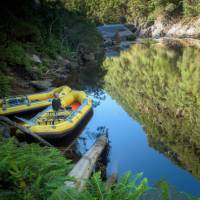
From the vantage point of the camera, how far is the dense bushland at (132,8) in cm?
6950

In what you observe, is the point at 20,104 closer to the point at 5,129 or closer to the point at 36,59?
the point at 5,129

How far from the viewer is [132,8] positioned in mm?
90438

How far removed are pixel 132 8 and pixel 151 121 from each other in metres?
79.1

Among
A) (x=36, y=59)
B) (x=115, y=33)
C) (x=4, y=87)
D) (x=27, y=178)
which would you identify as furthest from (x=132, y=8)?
(x=27, y=178)

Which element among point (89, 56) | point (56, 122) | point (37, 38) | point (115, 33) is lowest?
point (115, 33)

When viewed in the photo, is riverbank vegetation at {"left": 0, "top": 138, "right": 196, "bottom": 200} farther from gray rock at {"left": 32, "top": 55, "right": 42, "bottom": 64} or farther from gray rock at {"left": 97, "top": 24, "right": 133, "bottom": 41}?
gray rock at {"left": 97, "top": 24, "right": 133, "bottom": 41}

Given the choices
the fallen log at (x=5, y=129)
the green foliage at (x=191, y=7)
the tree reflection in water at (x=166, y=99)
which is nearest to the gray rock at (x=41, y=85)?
the tree reflection in water at (x=166, y=99)

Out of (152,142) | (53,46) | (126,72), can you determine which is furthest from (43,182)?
(53,46)

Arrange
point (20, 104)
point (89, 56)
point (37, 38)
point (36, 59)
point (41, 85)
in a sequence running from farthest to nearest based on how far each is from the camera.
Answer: point (89, 56), point (37, 38), point (36, 59), point (41, 85), point (20, 104)

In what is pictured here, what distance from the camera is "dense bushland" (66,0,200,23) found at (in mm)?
69500

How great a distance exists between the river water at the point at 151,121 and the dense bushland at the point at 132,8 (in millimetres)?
38878

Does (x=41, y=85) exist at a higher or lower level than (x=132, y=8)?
higher

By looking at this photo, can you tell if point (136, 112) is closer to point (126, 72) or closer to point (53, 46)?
point (126, 72)

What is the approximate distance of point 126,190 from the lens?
3762 mm
